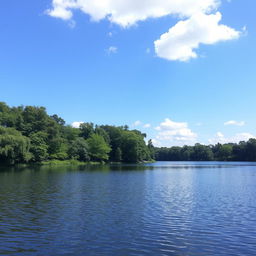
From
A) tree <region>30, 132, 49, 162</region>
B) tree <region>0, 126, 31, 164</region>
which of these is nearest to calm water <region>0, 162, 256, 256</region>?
tree <region>0, 126, 31, 164</region>

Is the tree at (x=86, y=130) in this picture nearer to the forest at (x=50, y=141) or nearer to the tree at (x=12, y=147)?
the forest at (x=50, y=141)

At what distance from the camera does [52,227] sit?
56.5 feet

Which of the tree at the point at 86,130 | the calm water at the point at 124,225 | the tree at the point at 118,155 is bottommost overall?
the calm water at the point at 124,225

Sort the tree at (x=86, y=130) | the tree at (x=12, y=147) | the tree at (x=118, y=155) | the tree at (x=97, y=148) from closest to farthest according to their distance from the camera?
the tree at (x=12, y=147), the tree at (x=97, y=148), the tree at (x=118, y=155), the tree at (x=86, y=130)

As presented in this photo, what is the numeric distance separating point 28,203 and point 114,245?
1287 centimetres

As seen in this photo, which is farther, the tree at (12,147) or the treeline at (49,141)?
the treeline at (49,141)

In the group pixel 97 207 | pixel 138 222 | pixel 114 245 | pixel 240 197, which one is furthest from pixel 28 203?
pixel 240 197

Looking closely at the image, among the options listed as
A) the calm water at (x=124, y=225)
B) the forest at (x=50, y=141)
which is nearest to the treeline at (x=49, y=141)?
the forest at (x=50, y=141)

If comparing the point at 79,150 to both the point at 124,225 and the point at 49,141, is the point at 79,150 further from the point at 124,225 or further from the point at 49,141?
the point at 124,225

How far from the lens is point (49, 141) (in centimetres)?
10388

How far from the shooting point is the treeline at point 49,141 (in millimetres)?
78500

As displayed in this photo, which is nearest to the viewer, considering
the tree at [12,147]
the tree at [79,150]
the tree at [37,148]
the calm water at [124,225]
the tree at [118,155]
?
the calm water at [124,225]

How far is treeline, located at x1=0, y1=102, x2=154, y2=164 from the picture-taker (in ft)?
258

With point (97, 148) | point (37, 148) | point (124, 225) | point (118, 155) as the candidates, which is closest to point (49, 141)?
point (37, 148)
